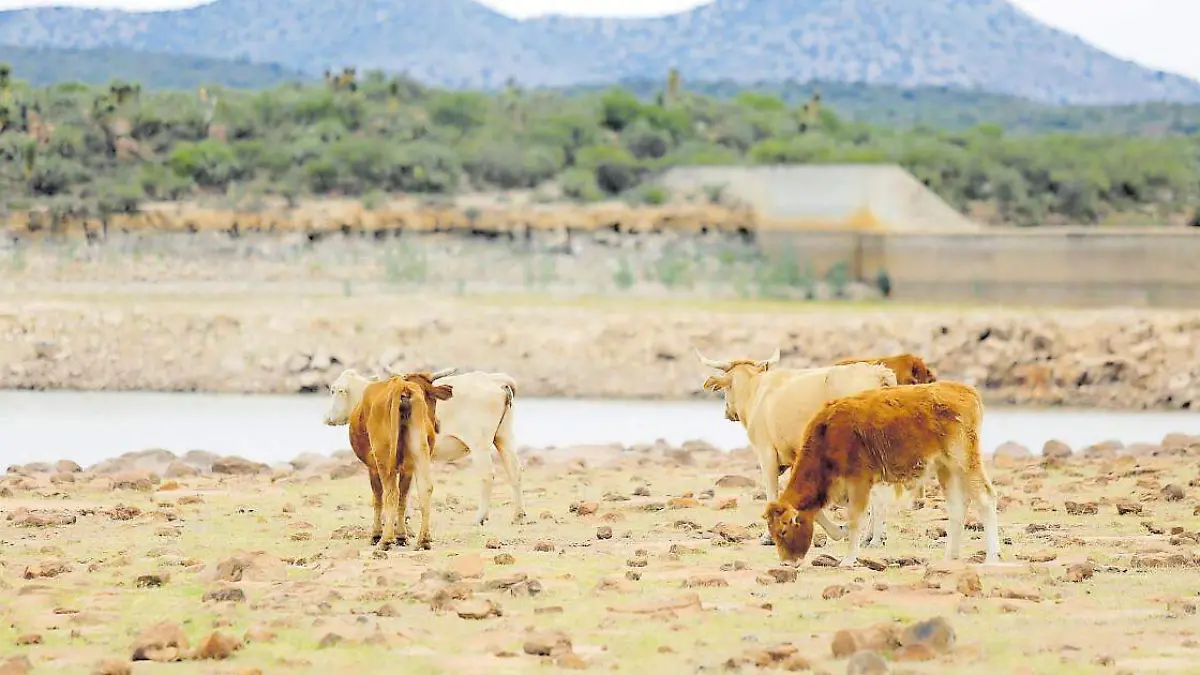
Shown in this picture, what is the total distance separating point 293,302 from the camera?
48.6m

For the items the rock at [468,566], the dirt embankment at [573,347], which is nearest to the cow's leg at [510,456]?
the rock at [468,566]

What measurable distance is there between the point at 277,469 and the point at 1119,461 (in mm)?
8703

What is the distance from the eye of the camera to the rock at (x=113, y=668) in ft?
30.8

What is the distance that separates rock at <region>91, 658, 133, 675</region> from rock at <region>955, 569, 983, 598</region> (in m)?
4.43

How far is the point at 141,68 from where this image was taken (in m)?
183

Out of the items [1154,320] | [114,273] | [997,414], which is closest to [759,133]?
[114,273]

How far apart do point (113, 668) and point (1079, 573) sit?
18.0ft

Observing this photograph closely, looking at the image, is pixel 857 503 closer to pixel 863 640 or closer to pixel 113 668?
pixel 863 640

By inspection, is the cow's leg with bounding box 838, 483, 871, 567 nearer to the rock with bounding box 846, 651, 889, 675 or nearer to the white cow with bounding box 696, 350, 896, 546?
the white cow with bounding box 696, 350, 896, 546

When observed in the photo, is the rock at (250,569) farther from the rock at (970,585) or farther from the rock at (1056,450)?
the rock at (1056,450)

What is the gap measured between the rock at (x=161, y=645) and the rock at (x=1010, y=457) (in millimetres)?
13243

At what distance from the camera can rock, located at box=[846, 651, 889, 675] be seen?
29.7 feet

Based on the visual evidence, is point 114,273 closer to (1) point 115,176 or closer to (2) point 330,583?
(1) point 115,176

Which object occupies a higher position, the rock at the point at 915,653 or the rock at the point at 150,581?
the rock at the point at 915,653
